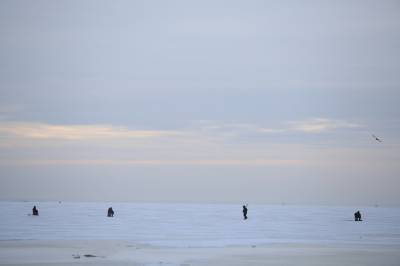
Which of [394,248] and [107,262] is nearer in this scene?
[107,262]

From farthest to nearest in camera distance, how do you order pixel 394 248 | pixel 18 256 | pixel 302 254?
pixel 394 248, pixel 302 254, pixel 18 256

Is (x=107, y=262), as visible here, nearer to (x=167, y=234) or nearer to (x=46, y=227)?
(x=167, y=234)

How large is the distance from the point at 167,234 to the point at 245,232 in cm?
509

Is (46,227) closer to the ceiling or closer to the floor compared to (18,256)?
closer to the ceiling

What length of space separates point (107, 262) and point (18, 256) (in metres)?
3.86

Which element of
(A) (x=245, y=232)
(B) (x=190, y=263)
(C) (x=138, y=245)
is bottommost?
(B) (x=190, y=263)

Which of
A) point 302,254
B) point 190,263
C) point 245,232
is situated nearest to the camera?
point 190,263

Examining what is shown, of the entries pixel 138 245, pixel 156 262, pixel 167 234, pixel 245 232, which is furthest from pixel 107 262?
pixel 245 232

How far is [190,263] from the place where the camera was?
2150 centimetres

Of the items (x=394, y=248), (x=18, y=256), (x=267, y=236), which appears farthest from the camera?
(x=267, y=236)

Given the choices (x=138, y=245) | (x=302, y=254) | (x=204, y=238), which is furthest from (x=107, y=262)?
(x=204, y=238)

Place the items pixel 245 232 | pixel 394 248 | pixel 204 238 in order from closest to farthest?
pixel 394 248 < pixel 204 238 < pixel 245 232

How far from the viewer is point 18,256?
2298cm

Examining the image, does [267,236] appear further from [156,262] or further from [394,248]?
[156,262]
